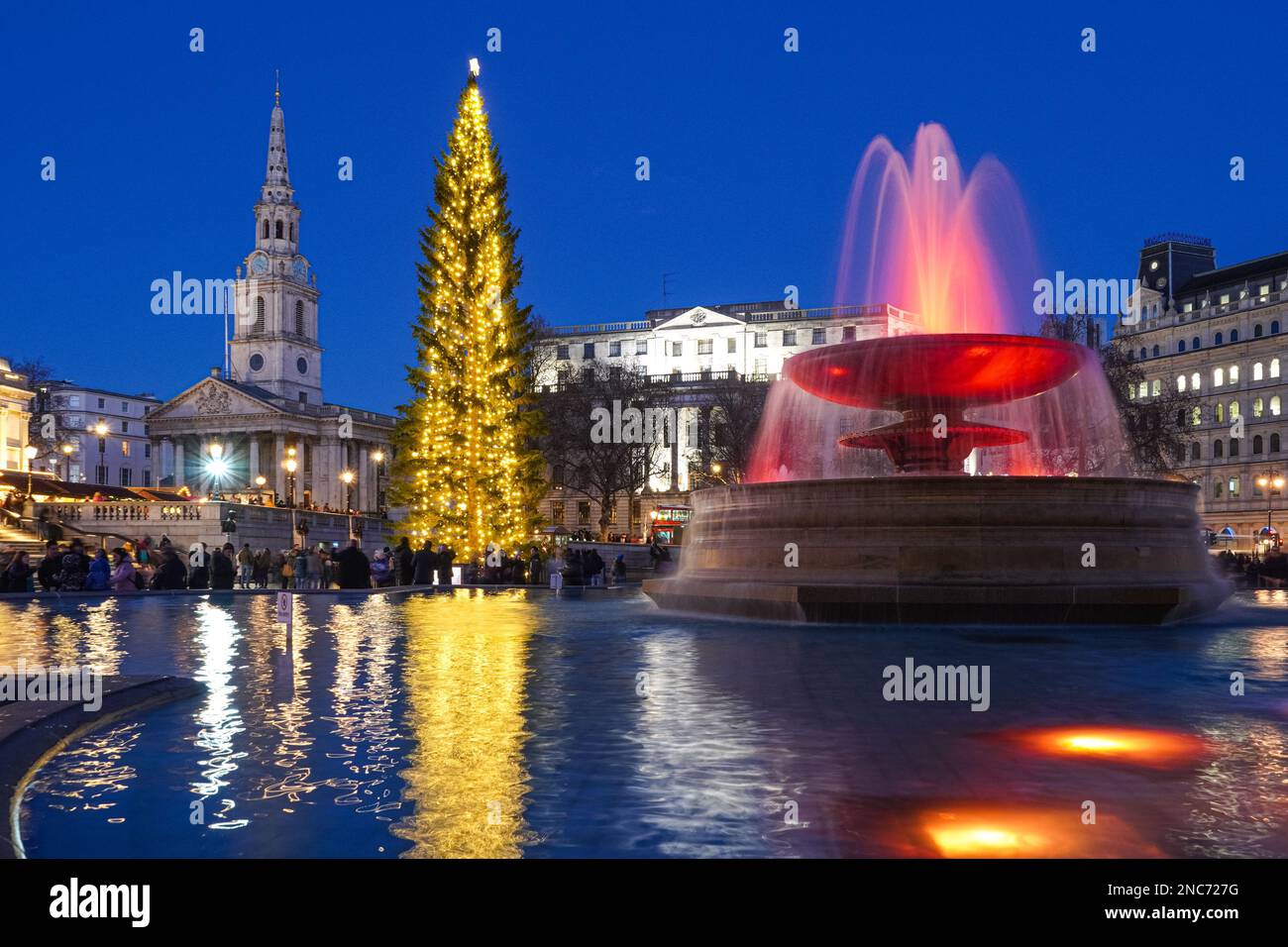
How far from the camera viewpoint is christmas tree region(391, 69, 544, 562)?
107 feet

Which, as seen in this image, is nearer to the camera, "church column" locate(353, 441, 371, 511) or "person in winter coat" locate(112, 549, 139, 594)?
"person in winter coat" locate(112, 549, 139, 594)

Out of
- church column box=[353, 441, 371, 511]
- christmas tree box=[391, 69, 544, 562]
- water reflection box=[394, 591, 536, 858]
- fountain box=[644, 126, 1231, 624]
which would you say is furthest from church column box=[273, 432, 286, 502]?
water reflection box=[394, 591, 536, 858]

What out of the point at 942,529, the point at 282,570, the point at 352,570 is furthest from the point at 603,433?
the point at 942,529

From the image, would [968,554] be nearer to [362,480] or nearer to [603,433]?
[603,433]

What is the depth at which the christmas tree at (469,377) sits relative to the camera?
1287 inches

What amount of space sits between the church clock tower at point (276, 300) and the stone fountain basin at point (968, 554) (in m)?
103

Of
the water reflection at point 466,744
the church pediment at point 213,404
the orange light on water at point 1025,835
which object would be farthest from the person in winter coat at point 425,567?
the church pediment at point 213,404

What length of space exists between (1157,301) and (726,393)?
117ft

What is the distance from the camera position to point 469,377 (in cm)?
3309

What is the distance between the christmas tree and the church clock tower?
3216 inches

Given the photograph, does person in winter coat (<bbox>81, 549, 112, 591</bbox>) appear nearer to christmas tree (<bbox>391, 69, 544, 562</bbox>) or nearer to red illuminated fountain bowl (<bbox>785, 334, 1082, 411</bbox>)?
christmas tree (<bbox>391, 69, 544, 562</bbox>)
